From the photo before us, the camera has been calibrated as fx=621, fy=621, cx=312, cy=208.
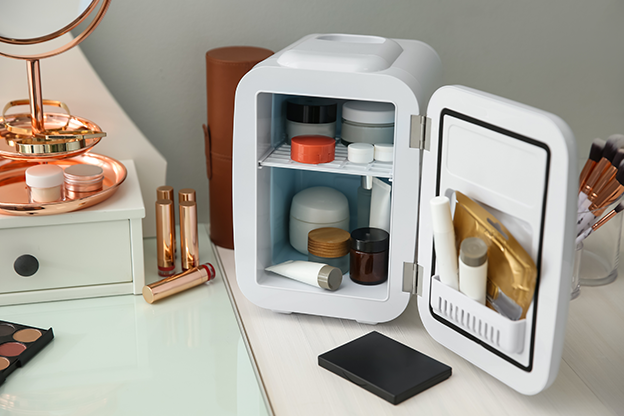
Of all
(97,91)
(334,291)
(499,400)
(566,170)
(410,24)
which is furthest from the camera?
(410,24)

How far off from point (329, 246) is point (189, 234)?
0.75ft

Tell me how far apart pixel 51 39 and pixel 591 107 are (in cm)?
99

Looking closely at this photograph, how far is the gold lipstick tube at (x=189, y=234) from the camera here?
3.03 ft

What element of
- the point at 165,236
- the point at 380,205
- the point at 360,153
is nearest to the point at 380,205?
the point at 380,205

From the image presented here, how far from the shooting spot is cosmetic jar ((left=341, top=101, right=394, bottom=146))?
802 mm

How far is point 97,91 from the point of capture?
1.00 metres

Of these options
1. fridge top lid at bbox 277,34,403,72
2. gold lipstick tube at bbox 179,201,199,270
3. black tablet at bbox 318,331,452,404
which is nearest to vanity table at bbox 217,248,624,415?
black tablet at bbox 318,331,452,404

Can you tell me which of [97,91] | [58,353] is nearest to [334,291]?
[58,353]

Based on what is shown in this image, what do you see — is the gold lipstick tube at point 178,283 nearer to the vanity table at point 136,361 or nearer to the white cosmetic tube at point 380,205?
the vanity table at point 136,361

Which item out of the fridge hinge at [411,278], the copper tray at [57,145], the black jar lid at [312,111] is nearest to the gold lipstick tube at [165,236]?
the copper tray at [57,145]

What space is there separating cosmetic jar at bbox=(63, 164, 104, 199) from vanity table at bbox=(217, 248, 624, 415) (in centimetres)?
26

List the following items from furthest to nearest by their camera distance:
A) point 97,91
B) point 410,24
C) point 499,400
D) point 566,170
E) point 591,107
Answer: point 591,107 < point 410,24 < point 97,91 < point 499,400 < point 566,170

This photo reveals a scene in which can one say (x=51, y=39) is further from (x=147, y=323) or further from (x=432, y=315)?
(x=432, y=315)

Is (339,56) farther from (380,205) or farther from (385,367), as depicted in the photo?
(385,367)
